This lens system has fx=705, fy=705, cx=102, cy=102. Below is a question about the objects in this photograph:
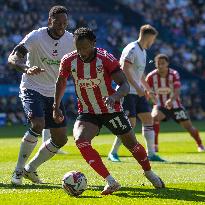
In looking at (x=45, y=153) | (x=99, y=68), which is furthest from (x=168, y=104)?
(x=99, y=68)

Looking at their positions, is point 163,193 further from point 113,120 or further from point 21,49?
point 21,49

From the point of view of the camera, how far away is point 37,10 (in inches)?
1347

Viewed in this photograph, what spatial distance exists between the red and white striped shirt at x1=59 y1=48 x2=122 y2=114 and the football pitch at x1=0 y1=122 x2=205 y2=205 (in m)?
1.08

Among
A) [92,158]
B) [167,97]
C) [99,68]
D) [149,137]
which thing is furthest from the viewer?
[167,97]

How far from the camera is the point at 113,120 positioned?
8828 mm

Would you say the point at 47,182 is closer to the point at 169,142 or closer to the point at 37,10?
the point at 169,142

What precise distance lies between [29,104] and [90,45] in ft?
5.15

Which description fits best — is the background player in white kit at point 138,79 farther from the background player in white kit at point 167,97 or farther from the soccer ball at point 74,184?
the soccer ball at point 74,184

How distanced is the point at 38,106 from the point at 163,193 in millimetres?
2114

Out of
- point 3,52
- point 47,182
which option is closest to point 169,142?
point 47,182

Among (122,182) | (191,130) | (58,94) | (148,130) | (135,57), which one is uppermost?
(58,94)

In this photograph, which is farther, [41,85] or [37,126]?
[41,85]

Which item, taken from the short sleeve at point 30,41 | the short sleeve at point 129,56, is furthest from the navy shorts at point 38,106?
the short sleeve at point 129,56

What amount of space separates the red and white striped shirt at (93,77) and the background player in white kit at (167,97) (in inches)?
272
